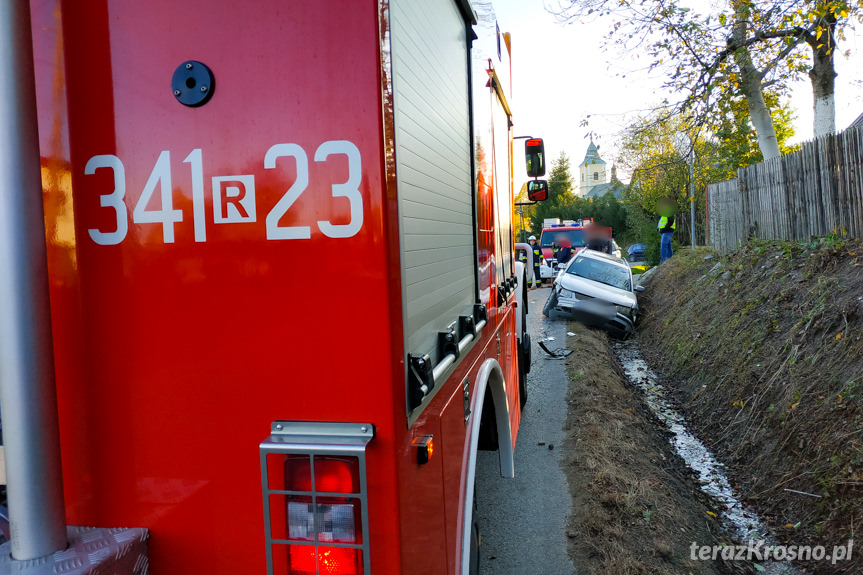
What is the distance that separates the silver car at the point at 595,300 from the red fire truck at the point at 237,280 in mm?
11761

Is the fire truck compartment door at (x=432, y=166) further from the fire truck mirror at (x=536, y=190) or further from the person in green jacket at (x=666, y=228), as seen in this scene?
the person in green jacket at (x=666, y=228)

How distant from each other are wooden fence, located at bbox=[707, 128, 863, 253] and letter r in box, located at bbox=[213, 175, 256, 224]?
8.85 metres

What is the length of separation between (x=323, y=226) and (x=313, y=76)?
0.38 meters

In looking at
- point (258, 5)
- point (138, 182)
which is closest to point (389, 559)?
point (138, 182)

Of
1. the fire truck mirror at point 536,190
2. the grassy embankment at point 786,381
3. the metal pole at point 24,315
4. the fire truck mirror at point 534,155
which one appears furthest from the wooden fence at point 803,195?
the metal pole at point 24,315

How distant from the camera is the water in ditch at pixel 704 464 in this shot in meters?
4.87

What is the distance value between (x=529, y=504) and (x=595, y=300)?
8595mm

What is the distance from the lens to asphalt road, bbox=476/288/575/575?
4.27m

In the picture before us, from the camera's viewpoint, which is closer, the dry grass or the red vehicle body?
the dry grass

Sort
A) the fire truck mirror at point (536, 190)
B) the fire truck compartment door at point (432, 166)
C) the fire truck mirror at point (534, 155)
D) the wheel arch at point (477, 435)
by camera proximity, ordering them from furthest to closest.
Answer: the fire truck mirror at point (536, 190) → the fire truck mirror at point (534, 155) → the wheel arch at point (477, 435) → the fire truck compartment door at point (432, 166)

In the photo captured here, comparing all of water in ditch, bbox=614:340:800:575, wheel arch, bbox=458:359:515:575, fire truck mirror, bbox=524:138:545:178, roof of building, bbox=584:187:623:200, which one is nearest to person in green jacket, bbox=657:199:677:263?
roof of building, bbox=584:187:623:200

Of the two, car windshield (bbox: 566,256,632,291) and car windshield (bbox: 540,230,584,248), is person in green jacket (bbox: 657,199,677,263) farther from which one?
car windshield (bbox: 566,256,632,291)

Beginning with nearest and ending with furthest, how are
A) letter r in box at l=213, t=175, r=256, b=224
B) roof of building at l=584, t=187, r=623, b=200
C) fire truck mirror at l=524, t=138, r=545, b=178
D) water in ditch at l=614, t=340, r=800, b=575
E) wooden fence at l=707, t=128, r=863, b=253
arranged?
Result: letter r in box at l=213, t=175, r=256, b=224 → water in ditch at l=614, t=340, r=800, b=575 → fire truck mirror at l=524, t=138, r=545, b=178 → wooden fence at l=707, t=128, r=863, b=253 → roof of building at l=584, t=187, r=623, b=200

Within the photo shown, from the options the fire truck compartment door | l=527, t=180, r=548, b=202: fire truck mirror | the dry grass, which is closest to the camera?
the fire truck compartment door
